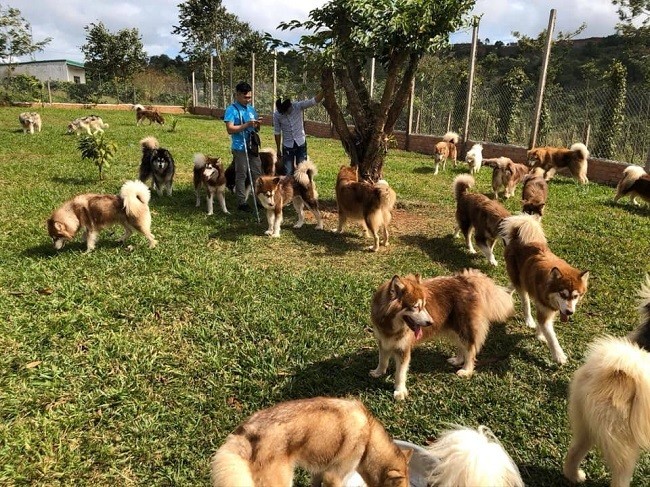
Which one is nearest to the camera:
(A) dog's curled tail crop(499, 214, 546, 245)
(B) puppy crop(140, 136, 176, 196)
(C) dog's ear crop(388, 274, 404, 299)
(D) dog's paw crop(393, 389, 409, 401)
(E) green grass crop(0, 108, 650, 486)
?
(E) green grass crop(0, 108, 650, 486)

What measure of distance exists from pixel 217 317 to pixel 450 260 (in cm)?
367

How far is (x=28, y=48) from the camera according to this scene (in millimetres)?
32562

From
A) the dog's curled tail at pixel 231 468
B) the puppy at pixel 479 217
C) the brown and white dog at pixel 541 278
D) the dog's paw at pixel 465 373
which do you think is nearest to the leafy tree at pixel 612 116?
the puppy at pixel 479 217

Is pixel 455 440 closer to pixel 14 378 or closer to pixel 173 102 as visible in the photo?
pixel 14 378

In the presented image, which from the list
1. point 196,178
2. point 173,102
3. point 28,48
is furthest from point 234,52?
point 196,178

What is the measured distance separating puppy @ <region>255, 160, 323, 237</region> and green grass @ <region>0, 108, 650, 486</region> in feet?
1.19

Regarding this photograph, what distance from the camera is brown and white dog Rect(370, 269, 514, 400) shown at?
3.43 m

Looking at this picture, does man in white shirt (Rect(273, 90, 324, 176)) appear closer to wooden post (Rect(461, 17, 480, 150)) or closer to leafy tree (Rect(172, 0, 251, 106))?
wooden post (Rect(461, 17, 480, 150))

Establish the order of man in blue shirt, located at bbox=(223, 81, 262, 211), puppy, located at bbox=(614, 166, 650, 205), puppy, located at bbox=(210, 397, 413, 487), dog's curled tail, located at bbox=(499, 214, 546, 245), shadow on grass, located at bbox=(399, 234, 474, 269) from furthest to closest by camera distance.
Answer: puppy, located at bbox=(614, 166, 650, 205) → man in blue shirt, located at bbox=(223, 81, 262, 211) → shadow on grass, located at bbox=(399, 234, 474, 269) → dog's curled tail, located at bbox=(499, 214, 546, 245) → puppy, located at bbox=(210, 397, 413, 487)

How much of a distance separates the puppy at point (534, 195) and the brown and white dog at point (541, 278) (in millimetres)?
2490

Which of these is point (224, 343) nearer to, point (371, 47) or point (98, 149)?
point (371, 47)

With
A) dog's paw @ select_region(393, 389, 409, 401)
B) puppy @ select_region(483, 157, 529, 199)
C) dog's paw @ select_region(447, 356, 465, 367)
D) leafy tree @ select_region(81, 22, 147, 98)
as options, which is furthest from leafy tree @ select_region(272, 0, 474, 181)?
leafy tree @ select_region(81, 22, 147, 98)

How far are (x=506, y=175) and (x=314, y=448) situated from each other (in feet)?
29.8

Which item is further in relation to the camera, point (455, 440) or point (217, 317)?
point (217, 317)
